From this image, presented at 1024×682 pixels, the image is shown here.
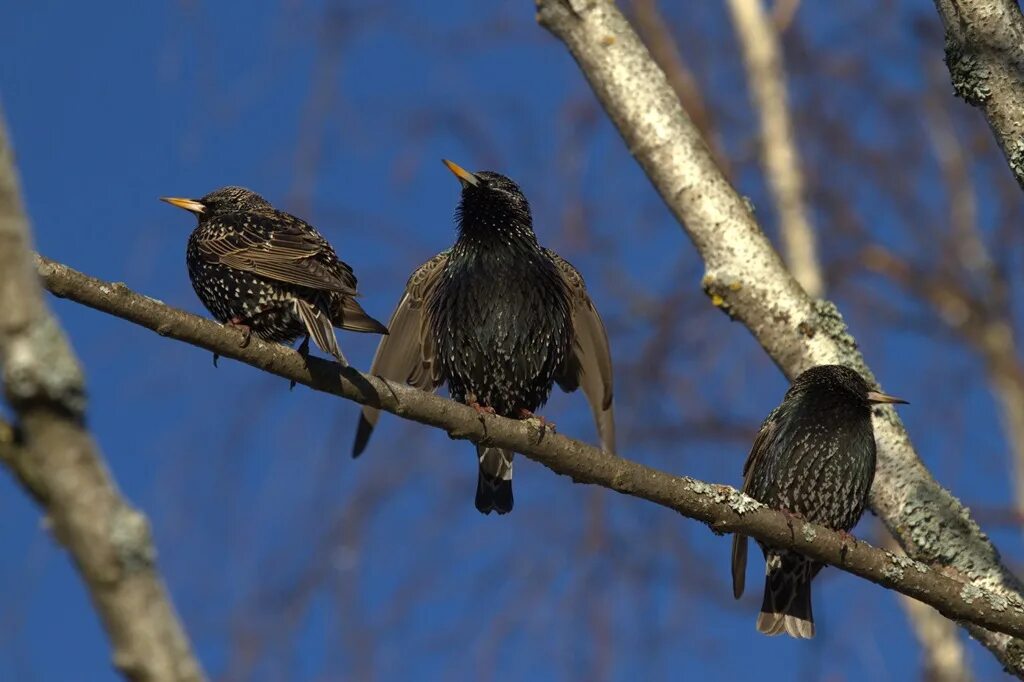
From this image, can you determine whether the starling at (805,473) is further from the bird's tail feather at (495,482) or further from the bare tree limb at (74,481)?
the bare tree limb at (74,481)

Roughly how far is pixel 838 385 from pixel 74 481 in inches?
150

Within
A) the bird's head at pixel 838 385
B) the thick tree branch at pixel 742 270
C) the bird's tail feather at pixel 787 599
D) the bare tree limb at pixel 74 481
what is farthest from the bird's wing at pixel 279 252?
the bare tree limb at pixel 74 481

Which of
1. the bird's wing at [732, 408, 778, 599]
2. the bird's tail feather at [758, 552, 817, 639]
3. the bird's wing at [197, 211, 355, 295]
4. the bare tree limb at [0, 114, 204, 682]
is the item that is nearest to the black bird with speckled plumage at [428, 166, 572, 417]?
the bird's wing at [197, 211, 355, 295]

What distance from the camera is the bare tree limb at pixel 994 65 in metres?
3.30

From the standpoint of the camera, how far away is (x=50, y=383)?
4.79 ft

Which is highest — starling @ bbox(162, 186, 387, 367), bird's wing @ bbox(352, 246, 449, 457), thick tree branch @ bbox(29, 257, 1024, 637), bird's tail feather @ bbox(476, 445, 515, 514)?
bird's wing @ bbox(352, 246, 449, 457)

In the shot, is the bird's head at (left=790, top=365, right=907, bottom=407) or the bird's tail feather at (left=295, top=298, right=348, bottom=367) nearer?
the bird's tail feather at (left=295, top=298, right=348, bottom=367)

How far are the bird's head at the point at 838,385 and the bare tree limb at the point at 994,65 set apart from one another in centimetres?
125

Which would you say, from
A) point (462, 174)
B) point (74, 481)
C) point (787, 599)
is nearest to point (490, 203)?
point (462, 174)

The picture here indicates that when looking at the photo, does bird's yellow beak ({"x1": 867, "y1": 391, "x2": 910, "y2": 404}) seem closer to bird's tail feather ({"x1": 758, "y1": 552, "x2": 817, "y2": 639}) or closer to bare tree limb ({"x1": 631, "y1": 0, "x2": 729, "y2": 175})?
bird's tail feather ({"x1": 758, "y1": 552, "x2": 817, "y2": 639})

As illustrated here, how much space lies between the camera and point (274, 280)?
4699 mm

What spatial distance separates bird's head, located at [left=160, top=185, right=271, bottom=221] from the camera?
5535 mm

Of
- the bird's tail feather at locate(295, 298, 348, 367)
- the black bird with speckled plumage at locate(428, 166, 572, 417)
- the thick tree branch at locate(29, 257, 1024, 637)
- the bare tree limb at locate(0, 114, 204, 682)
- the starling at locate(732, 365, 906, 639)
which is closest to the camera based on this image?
the bare tree limb at locate(0, 114, 204, 682)

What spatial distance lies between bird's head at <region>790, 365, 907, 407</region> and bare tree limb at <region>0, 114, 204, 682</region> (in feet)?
10.7
